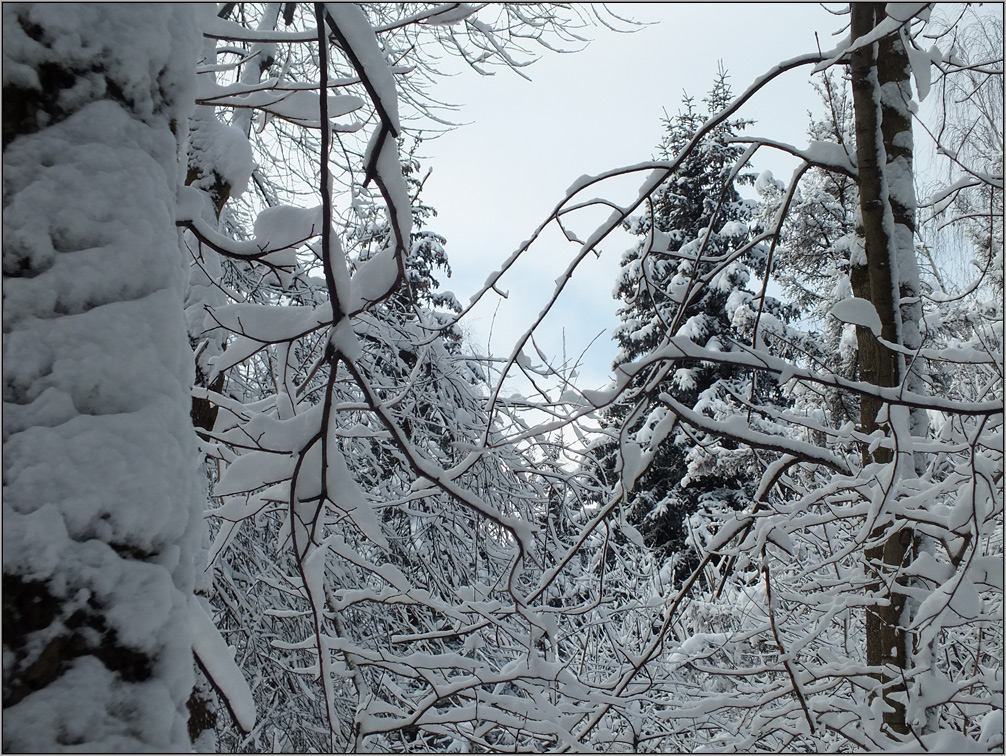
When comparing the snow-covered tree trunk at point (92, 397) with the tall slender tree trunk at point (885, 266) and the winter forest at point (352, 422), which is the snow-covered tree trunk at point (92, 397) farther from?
the tall slender tree trunk at point (885, 266)

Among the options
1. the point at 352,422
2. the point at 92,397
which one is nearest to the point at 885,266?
the point at 92,397

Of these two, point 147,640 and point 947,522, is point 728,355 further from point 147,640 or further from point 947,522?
point 147,640

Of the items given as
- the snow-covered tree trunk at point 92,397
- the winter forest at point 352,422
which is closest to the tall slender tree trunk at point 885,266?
the winter forest at point 352,422

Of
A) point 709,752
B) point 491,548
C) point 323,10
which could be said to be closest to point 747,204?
point 491,548

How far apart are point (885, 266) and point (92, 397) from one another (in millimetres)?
2139

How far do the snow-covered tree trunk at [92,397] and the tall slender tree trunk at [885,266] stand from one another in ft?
6.30

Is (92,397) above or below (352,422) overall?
below

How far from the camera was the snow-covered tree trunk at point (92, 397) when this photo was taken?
1.84ft

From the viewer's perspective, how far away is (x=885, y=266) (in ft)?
6.61

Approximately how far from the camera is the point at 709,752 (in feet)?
7.81

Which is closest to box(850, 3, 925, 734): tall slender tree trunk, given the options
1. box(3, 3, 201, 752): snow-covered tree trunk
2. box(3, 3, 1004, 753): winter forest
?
box(3, 3, 1004, 753): winter forest

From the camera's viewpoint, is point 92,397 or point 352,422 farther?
point 352,422

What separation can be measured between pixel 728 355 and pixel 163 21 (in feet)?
3.82

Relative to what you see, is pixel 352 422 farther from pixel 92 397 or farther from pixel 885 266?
pixel 92 397
